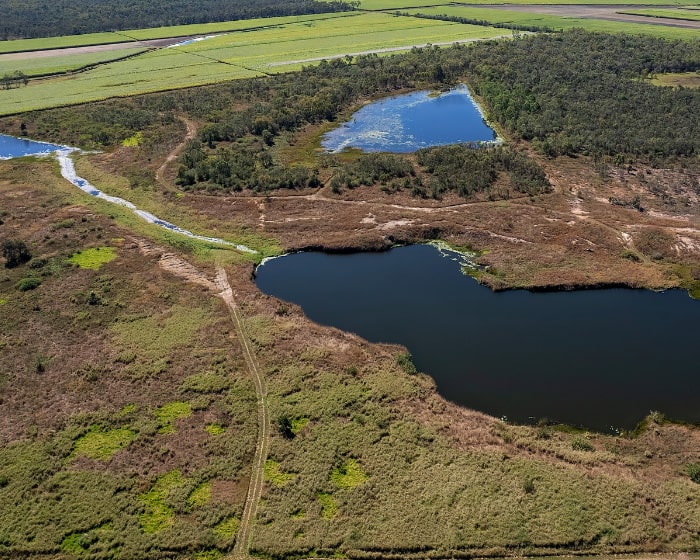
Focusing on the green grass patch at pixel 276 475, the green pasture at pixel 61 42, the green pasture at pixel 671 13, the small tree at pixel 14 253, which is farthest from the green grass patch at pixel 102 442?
the green pasture at pixel 671 13

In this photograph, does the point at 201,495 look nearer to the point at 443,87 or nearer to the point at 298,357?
the point at 298,357

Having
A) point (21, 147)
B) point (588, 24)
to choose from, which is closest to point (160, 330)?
point (21, 147)

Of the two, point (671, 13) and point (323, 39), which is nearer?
point (323, 39)

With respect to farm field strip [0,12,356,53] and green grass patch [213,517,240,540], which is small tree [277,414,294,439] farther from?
farm field strip [0,12,356,53]

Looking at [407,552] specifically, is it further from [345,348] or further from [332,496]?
[345,348]

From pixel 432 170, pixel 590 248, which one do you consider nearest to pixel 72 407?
pixel 590 248

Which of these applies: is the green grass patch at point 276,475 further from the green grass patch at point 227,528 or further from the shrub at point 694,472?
the shrub at point 694,472

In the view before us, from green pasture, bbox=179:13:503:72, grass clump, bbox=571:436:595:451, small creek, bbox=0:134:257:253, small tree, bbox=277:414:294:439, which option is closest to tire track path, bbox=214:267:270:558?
small tree, bbox=277:414:294:439
